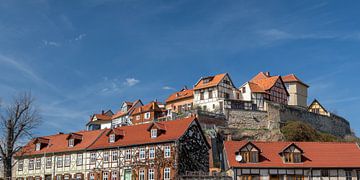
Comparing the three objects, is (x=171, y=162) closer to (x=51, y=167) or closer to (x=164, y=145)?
(x=164, y=145)

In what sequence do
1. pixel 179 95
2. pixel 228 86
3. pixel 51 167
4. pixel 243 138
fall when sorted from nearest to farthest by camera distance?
1. pixel 51 167
2. pixel 243 138
3. pixel 228 86
4. pixel 179 95

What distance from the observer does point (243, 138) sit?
70750mm

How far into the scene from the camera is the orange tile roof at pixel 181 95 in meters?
83.0

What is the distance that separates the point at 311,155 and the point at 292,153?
2.21m

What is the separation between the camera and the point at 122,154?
170 feet

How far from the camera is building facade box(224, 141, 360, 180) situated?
47062 millimetres

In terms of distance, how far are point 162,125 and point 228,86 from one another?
95.3 ft

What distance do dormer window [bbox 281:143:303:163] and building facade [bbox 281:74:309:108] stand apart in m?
40.5

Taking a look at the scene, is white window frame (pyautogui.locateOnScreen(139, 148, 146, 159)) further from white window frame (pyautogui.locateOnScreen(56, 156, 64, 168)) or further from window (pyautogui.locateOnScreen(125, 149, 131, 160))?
white window frame (pyautogui.locateOnScreen(56, 156, 64, 168))

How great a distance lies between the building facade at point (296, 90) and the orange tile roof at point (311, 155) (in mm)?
37902

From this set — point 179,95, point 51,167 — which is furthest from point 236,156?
point 179,95

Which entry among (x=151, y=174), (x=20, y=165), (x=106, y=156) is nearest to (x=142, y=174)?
(x=151, y=174)

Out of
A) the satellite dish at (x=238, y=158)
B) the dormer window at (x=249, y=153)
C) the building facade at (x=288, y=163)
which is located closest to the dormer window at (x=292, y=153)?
the building facade at (x=288, y=163)

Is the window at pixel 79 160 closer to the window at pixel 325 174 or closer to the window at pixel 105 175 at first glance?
the window at pixel 105 175
